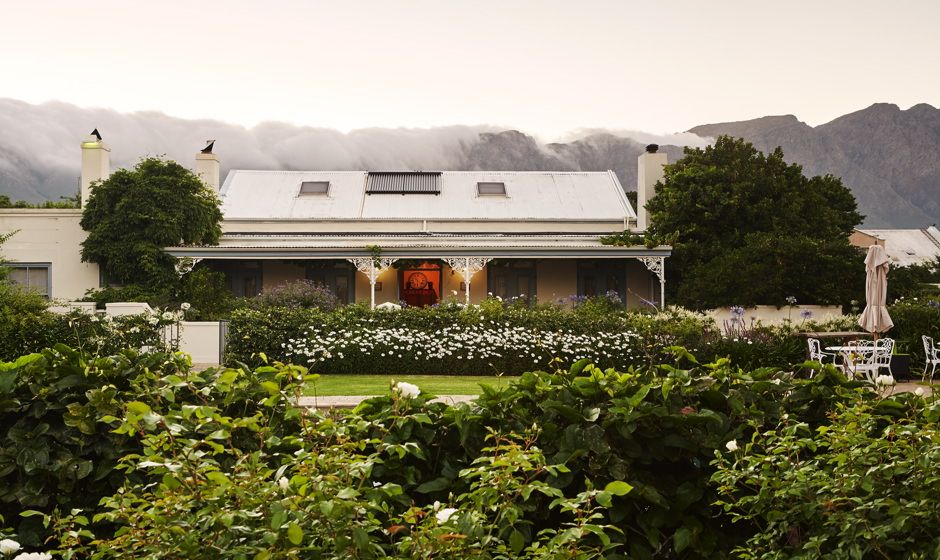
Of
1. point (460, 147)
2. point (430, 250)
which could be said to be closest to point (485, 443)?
point (430, 250)

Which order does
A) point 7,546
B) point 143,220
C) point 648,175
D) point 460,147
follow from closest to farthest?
point 7,546 → point 143,220 → point 648,175 → point 460,147

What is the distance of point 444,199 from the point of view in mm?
29938

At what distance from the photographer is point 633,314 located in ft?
57.1

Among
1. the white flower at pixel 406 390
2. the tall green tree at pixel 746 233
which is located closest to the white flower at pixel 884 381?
the white flower at pixel 406 390

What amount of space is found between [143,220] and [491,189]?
38.2ft

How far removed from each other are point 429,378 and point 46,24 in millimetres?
14493

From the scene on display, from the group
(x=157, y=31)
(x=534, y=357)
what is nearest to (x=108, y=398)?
(x=534, y=357)

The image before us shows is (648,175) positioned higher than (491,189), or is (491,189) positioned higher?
(648,175)

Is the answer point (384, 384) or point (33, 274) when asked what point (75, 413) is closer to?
point (384, 384)

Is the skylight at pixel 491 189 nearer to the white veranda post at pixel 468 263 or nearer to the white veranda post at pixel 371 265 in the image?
the white veranda post at pixel 468 263

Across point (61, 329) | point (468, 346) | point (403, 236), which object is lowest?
point (468, 346)

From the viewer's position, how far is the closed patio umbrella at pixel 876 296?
13852mm

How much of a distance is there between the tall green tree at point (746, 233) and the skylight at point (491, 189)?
16.3 ft

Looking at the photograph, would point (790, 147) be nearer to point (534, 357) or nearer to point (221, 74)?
point (221, 74)
